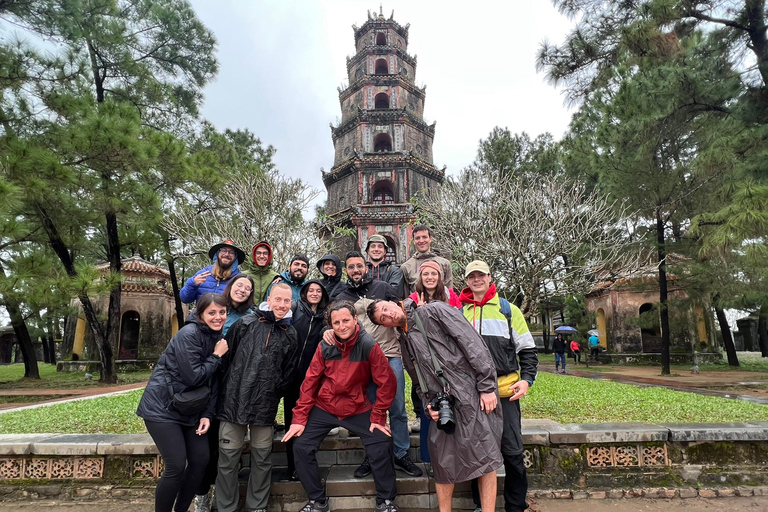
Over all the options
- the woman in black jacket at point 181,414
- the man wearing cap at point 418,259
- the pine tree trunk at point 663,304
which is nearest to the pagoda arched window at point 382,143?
the pine tree trunk at point 663,304

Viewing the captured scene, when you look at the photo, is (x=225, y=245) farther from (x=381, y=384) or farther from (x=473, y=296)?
(x=473, y=296)

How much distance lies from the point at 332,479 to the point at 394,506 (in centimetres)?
60

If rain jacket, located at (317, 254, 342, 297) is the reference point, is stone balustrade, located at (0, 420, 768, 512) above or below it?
below

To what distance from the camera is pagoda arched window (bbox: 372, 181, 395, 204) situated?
21.0 m

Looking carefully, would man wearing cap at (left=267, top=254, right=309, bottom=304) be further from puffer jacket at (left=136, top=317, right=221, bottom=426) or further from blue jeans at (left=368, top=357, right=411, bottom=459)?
blue jeans at (left=368, top=357, right=411, bottom=459)

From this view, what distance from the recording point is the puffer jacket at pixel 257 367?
9.61 ft

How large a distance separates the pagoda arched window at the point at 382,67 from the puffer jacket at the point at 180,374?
2272cm

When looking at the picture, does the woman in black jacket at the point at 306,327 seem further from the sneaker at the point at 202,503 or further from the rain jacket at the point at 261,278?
the rain jacket at the point at 261,278

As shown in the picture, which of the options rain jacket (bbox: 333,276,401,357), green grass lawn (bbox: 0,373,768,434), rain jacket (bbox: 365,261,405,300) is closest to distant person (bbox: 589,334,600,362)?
green grass lawn (bbox: 0,373,768,434)

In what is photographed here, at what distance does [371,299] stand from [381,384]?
0.81 m

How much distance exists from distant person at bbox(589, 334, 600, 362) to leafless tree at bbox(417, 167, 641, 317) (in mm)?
5080

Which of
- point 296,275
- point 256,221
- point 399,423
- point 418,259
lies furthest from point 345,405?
point 256,221

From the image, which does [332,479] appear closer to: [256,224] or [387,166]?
[256,224]

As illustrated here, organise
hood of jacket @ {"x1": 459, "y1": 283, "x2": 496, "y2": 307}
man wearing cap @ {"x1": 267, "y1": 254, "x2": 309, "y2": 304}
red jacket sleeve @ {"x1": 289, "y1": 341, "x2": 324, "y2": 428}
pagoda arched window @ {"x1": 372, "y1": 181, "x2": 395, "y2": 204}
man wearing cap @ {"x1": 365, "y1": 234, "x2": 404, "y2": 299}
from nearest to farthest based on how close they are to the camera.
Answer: red jacket sleeve @ {"x1": 289, "y1": 341, "x2": 324, "y2": 428}
hood of jacket @ {"x1": 459, "y1": 283, "x2": 496, "y2": 307}
man wearing cap @ {"x1": 267, "y1": 254, "x2": 309, "y2": 304}
man wearing cap @ {"x1": 365, "y1": 234, "x2": 404, "y2": 299}
pagoda arched window @ {"x1": 372, "y1": 181, "x2": 395, "y2": 204}
